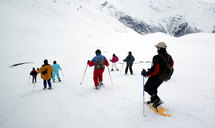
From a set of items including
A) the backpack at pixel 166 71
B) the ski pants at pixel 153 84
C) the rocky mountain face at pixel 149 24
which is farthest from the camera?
the rocky mountain face at pixel 149 24

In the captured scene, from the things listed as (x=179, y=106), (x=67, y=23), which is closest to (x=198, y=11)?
(x=67, y=23)

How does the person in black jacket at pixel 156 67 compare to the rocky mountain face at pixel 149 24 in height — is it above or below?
below

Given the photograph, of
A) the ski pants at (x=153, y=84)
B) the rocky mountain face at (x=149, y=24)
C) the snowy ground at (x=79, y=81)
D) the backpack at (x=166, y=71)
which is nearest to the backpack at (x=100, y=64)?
the snowy ground at (x=79, y=81)

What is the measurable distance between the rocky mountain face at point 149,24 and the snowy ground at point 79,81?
13769cm

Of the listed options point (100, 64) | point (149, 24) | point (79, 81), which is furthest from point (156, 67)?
point (149, 24)

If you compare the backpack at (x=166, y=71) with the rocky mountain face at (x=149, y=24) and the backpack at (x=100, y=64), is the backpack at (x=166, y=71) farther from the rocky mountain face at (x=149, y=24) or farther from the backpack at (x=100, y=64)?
the rocky mountain face at (x=149, y=24)

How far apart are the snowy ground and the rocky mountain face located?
452 feet

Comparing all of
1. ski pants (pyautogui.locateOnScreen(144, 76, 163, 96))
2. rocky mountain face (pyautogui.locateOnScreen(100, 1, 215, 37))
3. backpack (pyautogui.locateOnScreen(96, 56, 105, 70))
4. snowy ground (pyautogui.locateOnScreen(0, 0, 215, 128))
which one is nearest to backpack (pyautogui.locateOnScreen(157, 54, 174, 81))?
ski pants (pyautogui.locateOnScreen(144, 76, 163, 96))

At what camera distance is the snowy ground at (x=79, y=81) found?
3609mm

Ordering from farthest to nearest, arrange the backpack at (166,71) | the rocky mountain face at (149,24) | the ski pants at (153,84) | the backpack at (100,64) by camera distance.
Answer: the rocky mountain face at (149,24) < the backpack at (100,64) < the ski pants at (153,84) < the backpack at (166,71)

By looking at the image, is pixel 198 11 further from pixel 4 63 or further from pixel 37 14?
pixel 4 63

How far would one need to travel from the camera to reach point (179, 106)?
13.3ft

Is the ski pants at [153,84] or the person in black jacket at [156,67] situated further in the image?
the ski pants at [153,84]

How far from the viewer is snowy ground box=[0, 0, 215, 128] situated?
3.61 meters
